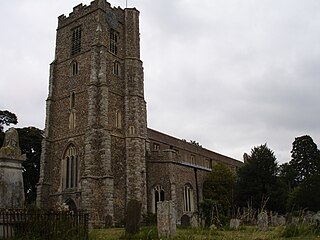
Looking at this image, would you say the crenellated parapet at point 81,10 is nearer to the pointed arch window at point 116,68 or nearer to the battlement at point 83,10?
the battlement at point 83,10

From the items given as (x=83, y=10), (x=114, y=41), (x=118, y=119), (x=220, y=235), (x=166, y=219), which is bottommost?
(x=220, y=235)

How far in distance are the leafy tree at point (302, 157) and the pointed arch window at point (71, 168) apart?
114 ft

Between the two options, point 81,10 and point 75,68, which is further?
point 81,10

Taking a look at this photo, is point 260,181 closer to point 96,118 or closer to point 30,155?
point 96,118

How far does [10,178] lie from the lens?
36.4ft

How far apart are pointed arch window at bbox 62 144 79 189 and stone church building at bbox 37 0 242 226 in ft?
0.24

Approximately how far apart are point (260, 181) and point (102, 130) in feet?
44.6

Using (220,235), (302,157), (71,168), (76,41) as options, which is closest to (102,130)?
(71,168)

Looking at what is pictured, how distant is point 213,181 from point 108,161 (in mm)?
12024

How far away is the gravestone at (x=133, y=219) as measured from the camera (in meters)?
12.4

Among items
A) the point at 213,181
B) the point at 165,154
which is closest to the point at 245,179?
the point at 213,181

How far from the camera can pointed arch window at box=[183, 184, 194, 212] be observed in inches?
1236

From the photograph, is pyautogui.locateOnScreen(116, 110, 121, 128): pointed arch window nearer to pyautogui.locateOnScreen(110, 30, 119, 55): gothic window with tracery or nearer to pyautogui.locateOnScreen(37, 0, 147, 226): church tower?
pyautogui.locateOnScreen(37, 0, 147, 226): church tower

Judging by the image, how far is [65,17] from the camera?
3309cm
